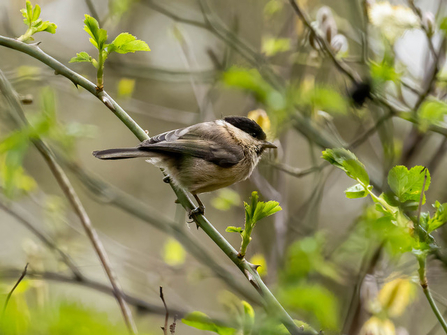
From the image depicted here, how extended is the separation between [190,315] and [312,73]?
374 cm

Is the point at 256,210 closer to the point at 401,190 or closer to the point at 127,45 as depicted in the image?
the point at 401,190

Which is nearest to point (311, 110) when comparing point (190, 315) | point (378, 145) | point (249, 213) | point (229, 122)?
point (229, 122)

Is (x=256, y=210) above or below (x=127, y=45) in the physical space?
below

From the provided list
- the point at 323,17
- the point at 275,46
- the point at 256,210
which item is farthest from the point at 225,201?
the point at 256,210

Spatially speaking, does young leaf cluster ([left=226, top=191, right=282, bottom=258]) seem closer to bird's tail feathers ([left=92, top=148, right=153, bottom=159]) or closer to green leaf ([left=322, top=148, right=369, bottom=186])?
green leaf ([left=322, top=148, right=369, bottom=186])

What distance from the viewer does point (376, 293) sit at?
2.57 metres

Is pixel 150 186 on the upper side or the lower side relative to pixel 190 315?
lower

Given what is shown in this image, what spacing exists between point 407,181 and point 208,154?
1.87 meters

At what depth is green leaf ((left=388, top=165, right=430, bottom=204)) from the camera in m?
1.42

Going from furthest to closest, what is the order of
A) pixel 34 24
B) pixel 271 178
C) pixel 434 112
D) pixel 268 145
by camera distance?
pixel 271 178 < pixel 268 145 < pixel 434 112 < pixel 34 24

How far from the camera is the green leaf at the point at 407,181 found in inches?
55.8

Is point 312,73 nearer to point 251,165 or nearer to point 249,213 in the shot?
point 251,165

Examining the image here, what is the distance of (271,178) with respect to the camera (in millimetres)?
4469

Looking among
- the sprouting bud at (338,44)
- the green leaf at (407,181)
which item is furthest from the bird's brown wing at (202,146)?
the green leaf at (407,181)
